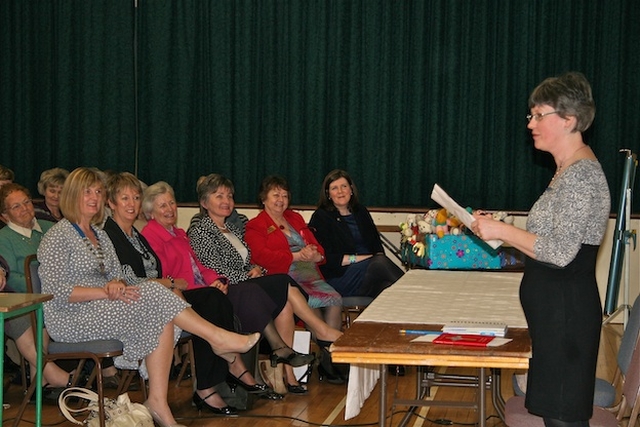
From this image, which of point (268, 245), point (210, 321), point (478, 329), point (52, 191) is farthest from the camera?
point (52, 191)

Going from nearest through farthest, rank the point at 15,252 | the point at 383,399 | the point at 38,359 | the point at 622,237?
the point at 383,399 < the point at 38,359 < the point at 15,252 < the point at 622,237

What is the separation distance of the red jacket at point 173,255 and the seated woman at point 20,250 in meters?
0.65

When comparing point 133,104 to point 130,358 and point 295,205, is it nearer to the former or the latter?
point 295,205

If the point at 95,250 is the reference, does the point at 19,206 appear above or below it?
above

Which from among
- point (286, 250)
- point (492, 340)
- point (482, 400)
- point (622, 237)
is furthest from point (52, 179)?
Result: point (492, 340)

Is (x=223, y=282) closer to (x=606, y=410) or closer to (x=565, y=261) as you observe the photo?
(x=606, y=410)

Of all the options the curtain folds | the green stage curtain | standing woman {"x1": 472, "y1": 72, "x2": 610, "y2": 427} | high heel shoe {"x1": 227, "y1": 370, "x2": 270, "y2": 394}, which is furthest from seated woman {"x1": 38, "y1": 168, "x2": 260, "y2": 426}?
the green stage curtain

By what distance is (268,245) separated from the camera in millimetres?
5836

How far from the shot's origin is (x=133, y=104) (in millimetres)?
8945

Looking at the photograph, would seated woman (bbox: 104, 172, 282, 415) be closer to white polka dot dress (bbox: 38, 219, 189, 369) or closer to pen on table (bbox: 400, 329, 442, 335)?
white polka dot dress (bbox: 38, 219, 189, 369)

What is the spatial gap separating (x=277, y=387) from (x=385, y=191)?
3536 mm

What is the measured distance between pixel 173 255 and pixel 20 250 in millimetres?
A: 852

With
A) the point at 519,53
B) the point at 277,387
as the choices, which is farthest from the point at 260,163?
the point at 277,387

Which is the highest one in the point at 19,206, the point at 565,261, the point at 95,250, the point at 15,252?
the point at 565,261
